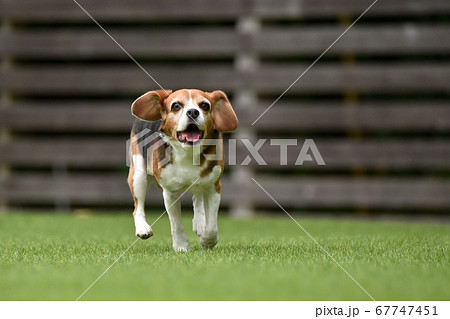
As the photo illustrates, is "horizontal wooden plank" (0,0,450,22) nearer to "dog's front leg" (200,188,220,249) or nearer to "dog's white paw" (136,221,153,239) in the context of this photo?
"dog's front leg" (200,188,220,249)

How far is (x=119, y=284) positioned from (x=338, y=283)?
81cm

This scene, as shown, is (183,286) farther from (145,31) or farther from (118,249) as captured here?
(145,31)

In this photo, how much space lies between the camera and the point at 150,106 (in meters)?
3.48

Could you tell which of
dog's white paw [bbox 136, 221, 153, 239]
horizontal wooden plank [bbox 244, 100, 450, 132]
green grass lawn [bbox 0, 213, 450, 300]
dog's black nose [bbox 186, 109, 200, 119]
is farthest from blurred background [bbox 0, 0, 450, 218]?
dog's black nose [bbox 186, 109, 200, 119]

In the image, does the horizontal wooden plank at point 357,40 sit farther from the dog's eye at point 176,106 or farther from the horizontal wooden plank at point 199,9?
the dog's eye at point 176,106

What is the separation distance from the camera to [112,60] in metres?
7.55

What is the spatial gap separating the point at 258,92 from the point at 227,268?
13.6 ft

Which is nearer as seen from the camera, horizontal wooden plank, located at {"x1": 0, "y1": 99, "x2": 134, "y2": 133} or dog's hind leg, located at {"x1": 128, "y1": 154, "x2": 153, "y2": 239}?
dog's hind leg, located at {"x1": 128, "y1": 154, "x2": 153, "y2": 239}

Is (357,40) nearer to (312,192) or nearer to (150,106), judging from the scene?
(312,192)

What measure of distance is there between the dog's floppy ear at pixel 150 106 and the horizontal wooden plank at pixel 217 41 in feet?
10.8

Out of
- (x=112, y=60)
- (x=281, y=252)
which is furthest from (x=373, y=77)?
(x=281, y=252)

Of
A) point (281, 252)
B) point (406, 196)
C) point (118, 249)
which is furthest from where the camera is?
point (406, 196)

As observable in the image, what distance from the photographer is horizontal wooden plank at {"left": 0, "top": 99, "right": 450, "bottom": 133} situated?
6.31m

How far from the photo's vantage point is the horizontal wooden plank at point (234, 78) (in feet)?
20.9
